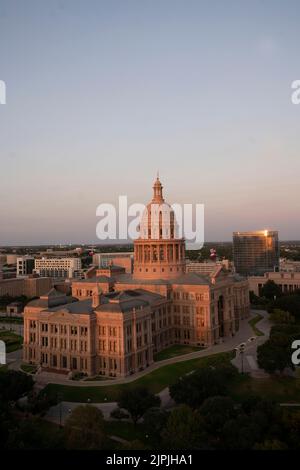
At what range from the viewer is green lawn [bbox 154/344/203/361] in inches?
3531

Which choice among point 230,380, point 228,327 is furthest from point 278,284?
point 230,380

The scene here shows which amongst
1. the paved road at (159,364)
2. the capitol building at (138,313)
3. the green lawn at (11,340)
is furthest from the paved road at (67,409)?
the green lawn at (11,340)

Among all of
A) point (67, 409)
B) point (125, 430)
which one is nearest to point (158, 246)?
point (67, 409)

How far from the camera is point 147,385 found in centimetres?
7181

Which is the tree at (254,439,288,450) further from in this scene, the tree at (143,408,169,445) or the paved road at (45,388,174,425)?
the paved road at (45,388,174,425)

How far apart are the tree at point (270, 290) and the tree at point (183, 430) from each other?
113033mm

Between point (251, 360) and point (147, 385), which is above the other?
point (251, 360)

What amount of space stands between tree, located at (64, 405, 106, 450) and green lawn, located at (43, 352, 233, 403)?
15.4 m

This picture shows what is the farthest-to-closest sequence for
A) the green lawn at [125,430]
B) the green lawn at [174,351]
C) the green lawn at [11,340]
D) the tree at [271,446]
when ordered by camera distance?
the green lawn at [11,340] → the green lawn at [174,351] → the green lawn at [125,430] → the tree at [271,446]

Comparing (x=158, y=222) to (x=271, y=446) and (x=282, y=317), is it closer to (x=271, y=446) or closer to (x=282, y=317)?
(x=282, y=317)

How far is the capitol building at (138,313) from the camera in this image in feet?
260

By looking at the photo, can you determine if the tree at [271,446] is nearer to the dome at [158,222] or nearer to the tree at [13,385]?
the tree at [13,385]

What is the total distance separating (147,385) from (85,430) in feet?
89.0
